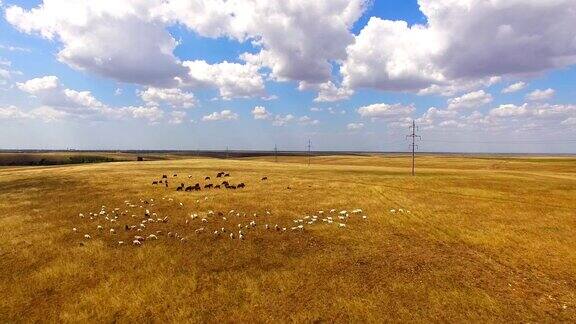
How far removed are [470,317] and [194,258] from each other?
55.7 feet

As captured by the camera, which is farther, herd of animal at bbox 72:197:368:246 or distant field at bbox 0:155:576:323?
herd of animal at bbox 72:197:368:246

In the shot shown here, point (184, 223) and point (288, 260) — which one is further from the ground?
point (184, 223)

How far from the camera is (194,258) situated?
27797mm

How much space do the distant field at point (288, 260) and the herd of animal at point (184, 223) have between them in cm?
22

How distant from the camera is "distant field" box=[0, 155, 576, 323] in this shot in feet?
71.7

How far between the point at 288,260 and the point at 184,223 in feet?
37.5

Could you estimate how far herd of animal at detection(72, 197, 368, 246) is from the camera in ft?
105

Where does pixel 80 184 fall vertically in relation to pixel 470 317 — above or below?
above

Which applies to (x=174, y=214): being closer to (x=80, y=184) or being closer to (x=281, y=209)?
(x=281, y=209)

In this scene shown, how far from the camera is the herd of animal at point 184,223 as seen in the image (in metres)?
31.9

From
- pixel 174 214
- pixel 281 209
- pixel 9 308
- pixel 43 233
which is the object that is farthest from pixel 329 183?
pixel 9 308

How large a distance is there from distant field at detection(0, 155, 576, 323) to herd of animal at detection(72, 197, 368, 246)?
0.22 meters

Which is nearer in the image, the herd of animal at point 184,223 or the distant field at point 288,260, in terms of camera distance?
the distant field at point 288,260

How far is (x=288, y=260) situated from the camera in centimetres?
2775
